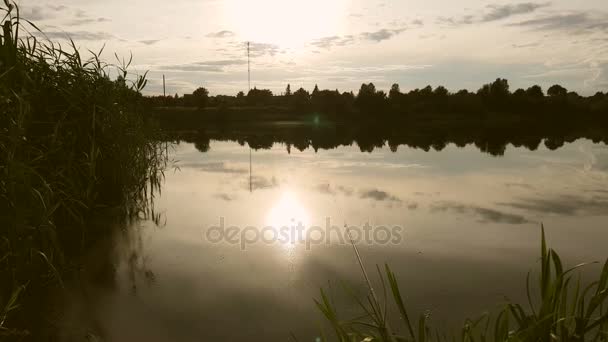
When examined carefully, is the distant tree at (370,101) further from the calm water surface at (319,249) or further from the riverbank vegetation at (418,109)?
the calm water surface at (319,249)

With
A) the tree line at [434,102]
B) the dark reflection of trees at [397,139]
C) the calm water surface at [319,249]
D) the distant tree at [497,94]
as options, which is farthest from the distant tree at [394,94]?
the calm water surface at [319,249]

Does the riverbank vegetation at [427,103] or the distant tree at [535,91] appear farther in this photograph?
the distant tree at [535,91]

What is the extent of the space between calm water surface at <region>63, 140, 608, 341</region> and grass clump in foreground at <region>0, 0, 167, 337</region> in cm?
56

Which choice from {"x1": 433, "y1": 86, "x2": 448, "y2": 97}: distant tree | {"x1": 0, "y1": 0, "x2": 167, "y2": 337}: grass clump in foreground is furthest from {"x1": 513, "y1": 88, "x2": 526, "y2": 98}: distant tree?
{"x1": 0, "y1": 0, "x2": 167, "y2": 337}: grass clump in foreground

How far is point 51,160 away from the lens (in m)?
4.32

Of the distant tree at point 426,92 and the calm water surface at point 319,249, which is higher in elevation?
the distant tree at point 426,92

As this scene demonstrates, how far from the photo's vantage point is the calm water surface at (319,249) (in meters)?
3.81

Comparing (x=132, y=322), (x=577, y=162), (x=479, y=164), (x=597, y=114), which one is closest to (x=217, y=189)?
(x=132, y=322)

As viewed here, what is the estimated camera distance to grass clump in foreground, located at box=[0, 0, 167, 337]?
3307mm

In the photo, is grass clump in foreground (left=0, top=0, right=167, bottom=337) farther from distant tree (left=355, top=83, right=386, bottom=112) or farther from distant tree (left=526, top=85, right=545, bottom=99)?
distant tree (left=526, top=85, right=545, bottom=99)

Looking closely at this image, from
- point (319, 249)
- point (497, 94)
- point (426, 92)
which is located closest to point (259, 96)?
point (426, 92)

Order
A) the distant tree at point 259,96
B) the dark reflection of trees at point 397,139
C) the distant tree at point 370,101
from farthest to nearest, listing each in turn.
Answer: the distant tree at point 259,96
the distant tree at point 370,101
the dark reflection of trees at point 397,139

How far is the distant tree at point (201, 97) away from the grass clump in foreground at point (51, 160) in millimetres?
47914

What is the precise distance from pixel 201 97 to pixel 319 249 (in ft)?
174
